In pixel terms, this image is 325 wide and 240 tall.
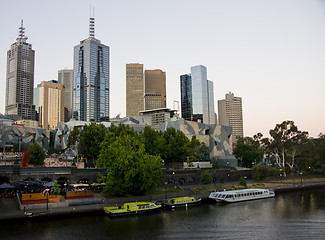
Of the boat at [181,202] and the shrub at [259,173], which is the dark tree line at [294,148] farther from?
the boat at [181,202]

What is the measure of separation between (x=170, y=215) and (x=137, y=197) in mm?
11198

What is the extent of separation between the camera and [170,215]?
191ft

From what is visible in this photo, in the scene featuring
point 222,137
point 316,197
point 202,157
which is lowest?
point 316,197

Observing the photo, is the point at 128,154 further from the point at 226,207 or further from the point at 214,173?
the point at 214,173

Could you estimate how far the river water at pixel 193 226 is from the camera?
145 ft

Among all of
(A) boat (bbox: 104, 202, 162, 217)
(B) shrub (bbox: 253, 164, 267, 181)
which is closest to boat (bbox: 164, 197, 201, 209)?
(A) boat (bbox: 104, 202, 162, 217)

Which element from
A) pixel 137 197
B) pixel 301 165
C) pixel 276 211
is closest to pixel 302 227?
pixel 276 211

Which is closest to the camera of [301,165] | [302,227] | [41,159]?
[302,227]

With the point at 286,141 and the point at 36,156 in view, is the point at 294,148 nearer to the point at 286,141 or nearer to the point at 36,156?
the point at 286,141

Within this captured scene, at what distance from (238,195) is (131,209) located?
2921 centimetres

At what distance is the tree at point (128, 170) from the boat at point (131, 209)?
7.19 meters

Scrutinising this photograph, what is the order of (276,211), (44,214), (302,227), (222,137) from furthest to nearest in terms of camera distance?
(222,137) < (276,211) < (44,214) < (302,227)

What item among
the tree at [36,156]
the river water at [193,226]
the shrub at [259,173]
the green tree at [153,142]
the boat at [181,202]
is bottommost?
the river water at [193,226]

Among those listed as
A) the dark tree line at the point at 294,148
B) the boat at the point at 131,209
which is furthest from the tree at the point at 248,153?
the boat at the point at 131,209
